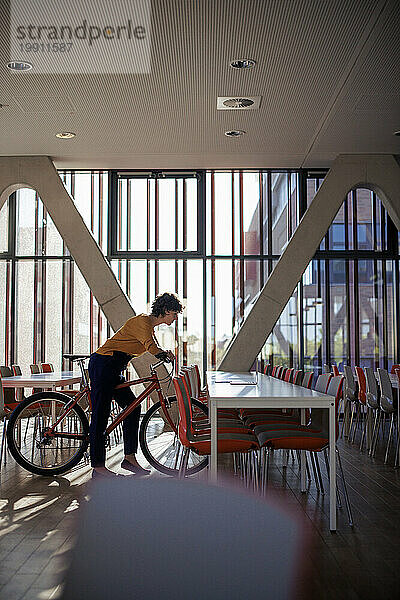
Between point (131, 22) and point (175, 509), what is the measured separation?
362 cm

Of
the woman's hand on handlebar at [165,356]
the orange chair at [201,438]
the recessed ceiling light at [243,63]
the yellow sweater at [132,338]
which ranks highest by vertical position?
the recessed ceiling light at [243,63]

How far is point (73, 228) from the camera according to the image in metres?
9.70

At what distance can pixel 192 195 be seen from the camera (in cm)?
1158

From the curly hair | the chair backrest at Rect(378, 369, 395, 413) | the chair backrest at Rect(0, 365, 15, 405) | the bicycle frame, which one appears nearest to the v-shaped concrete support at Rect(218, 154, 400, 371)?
the chair backrest at Rect(378, 369, 395, 413)

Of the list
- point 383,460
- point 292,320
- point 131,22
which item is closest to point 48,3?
point 131,22

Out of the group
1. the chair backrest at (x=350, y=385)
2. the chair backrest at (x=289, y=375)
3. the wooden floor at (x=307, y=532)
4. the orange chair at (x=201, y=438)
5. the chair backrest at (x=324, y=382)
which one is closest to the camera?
the wooden floor at (x=307, y=532)

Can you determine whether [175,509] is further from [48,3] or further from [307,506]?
[48,3]

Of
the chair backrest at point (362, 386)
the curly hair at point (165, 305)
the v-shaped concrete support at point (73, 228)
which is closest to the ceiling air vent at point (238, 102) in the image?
the curly hair at point (165, 305)

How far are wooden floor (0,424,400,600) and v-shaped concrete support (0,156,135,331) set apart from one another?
3.20 m

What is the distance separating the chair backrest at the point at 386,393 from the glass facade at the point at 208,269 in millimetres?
4084

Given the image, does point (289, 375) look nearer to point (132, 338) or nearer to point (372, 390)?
point (372, 390)

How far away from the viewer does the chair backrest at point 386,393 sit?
7.27m

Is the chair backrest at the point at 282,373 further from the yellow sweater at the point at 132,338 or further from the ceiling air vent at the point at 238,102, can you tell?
the ceiling air vent at the point at 238,102

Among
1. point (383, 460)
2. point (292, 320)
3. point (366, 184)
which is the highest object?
point (366, 184)
